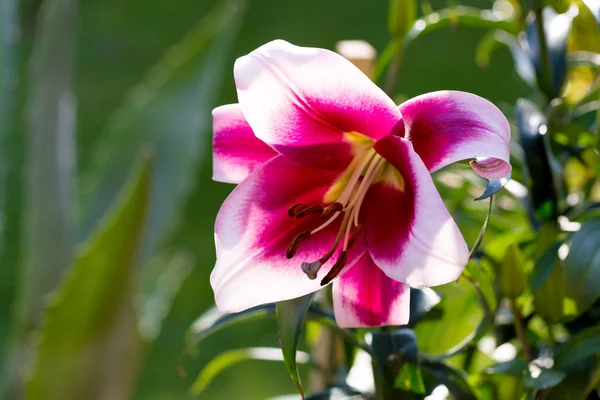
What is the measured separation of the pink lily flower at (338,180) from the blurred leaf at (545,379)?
66mm

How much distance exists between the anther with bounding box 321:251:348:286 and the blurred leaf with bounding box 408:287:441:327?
7 centimetres

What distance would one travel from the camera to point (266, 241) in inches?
11.1

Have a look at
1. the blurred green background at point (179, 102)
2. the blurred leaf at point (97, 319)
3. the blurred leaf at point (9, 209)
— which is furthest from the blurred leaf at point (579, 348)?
the blurred leaf at point (9, 209)

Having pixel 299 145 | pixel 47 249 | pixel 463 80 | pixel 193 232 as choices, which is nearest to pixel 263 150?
pixel 299 145

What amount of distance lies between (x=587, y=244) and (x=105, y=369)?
2.72 ft

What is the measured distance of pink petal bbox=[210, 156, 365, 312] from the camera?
0.88 ft

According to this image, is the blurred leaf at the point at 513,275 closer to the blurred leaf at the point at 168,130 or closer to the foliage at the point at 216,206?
the foliage at the point at 216,206

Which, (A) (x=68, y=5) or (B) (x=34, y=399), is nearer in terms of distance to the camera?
(B) (x=34, y=399)

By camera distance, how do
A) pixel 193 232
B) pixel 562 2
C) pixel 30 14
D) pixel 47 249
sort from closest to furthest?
pixel 562 2 < pixel 47 249 < pixel 193 232 < pixel 30 14

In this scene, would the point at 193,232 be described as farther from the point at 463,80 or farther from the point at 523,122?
the point at 523,122

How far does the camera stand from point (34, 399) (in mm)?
1013

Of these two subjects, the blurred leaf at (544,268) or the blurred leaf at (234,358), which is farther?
the blurred leaf at (234,358)

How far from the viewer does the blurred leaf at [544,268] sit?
33 cm

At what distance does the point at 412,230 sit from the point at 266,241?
0.18 feet
